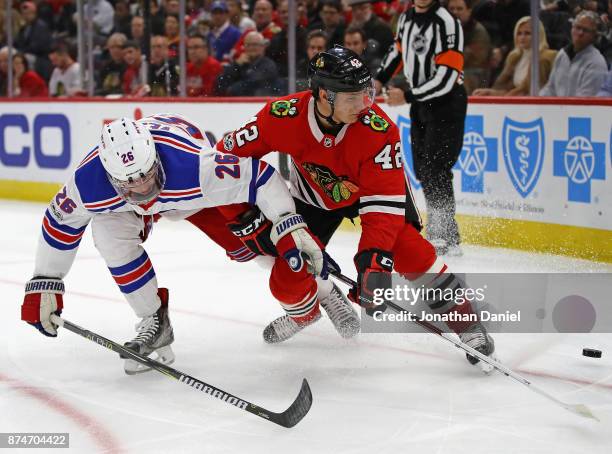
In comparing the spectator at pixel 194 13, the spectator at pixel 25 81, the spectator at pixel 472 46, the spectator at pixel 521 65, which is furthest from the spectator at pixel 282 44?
the spectator at pixel 25 81

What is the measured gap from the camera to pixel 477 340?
2.94 meters

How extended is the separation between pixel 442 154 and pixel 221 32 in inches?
99.2

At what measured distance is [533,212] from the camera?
16.5 feet

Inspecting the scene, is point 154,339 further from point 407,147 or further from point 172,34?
point 172,34

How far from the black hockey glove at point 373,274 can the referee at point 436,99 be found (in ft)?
7.02

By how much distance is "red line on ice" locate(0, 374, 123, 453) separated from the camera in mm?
2377

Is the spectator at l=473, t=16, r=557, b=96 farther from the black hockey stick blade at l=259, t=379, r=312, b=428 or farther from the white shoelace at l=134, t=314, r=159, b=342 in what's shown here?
the black hockey stick blade at l=259, t=379, r=312, b=428

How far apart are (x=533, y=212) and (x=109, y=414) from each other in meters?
3.08

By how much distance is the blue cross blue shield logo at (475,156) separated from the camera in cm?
524

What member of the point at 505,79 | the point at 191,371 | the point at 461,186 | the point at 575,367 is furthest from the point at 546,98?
the point at 191,371

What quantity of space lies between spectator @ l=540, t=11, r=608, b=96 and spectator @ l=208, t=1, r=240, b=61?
2.61 m

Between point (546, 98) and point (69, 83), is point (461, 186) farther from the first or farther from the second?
point (69, 83)

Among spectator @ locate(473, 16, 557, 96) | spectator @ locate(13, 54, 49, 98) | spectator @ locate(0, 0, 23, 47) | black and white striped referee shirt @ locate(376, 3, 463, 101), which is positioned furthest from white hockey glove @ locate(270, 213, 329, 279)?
spectator @ locate(0, 0, 23, 47)

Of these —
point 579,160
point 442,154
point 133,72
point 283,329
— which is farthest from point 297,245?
point 133,72
